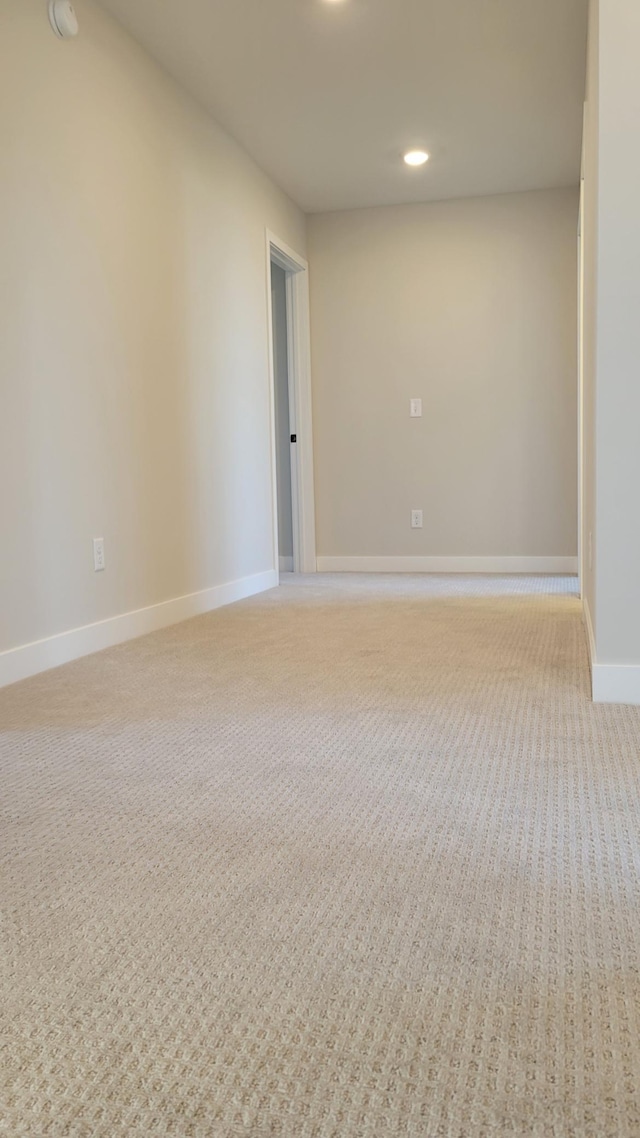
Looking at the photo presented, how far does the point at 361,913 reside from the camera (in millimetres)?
1167

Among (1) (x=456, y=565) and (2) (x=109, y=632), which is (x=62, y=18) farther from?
(1) (x=456, y=565)

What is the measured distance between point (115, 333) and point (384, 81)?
5.51 feet

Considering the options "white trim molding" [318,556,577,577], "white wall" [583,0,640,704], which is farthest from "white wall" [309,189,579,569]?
"white wall" [583,0,640,704]

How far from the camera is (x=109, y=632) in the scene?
128 inches

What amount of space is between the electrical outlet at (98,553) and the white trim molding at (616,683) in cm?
174

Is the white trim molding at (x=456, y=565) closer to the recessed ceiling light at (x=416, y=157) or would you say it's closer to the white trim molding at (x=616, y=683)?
the recessed ceiling light at (x=416, y=157)

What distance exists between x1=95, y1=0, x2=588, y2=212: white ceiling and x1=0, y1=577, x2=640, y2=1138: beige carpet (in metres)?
2.49

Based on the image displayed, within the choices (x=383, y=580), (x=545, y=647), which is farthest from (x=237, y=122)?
(x=545, y=647)

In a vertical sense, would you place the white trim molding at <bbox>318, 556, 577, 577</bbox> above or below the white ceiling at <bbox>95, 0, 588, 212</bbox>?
below

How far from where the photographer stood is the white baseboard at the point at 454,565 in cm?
556

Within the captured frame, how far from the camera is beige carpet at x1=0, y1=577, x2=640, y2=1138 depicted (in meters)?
0.82

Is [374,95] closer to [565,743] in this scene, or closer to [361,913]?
[565,743]

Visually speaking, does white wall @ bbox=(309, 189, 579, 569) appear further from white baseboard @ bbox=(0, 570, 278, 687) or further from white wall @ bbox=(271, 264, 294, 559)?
white baseboard @ bbox=(0, 570, 278, 687)

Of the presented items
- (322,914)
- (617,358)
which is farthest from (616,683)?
(322,914)
